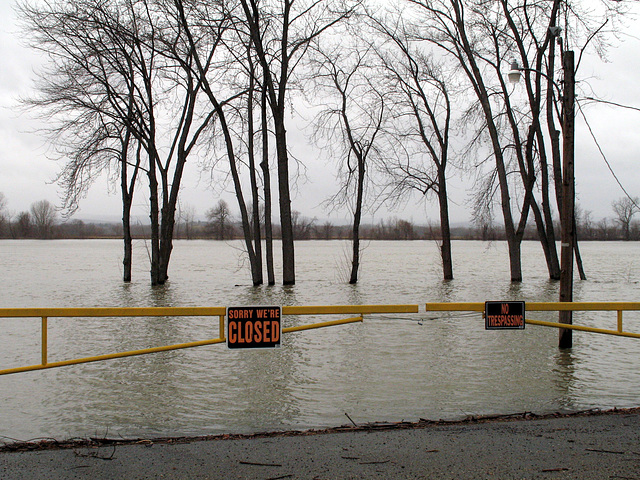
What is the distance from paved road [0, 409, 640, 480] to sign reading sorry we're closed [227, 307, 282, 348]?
887 mm

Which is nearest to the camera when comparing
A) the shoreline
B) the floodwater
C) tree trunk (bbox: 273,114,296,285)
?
the shoreline

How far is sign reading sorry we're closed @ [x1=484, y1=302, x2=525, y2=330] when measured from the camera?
253 inches

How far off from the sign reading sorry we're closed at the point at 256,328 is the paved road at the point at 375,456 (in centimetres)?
89

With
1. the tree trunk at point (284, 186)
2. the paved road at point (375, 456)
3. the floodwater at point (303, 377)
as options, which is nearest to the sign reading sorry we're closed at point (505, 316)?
the floodwater at point (303, 377)

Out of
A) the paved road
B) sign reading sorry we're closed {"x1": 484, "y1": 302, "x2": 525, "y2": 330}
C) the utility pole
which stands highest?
the utility pole

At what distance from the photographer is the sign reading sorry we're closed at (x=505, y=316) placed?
6.43 m

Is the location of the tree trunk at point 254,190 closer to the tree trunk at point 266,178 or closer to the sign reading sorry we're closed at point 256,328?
the tree trunk at point 266,178

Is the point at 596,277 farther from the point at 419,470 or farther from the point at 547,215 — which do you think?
the point at 419,470

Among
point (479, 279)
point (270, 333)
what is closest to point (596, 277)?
point (479, 279)

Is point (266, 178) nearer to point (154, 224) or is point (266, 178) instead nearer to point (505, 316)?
point (154, 224)

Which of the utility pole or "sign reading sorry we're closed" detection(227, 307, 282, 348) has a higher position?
the utility pole

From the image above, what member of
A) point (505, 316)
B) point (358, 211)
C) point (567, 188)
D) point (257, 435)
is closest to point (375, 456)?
point (257, 435)

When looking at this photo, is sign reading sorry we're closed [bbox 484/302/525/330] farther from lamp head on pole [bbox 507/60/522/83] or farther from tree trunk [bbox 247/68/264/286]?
tree trunk [bbox 247/68/264/286]


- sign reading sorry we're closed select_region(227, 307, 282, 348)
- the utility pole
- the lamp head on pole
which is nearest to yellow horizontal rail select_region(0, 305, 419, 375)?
sign reading sorry we're closed select_region(227, 307, 282, 348)
